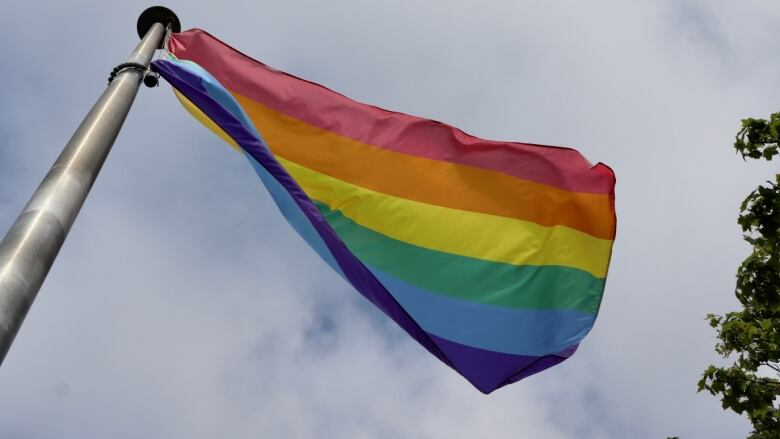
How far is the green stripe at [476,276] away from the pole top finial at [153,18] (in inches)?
123

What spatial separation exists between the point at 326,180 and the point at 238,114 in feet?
5.95

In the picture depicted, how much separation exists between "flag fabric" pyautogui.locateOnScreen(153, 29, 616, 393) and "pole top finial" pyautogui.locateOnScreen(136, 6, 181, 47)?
0.29 m

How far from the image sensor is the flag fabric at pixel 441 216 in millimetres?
9617

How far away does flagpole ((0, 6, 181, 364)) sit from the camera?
4793 mm

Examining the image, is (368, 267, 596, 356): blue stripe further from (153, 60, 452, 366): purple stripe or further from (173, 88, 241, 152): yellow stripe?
(173, 88, 241, 152): yellow stripe

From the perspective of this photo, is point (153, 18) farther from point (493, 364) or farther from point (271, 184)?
point (493, 364)

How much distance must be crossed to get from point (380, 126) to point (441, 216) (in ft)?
4.77

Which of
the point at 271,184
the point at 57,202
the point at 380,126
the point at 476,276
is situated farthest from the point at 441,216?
the point at 57,202

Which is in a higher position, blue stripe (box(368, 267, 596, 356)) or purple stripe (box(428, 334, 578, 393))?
blue stripe (box(368, 267, 596, 356))

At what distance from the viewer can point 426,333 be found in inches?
381

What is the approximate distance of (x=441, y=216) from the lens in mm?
10203

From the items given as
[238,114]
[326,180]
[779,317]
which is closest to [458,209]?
[326,180]

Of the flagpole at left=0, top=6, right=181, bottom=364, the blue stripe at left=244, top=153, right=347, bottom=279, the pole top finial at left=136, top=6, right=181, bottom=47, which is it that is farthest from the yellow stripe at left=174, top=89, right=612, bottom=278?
the flagpole at left=0, top=6, right=181, bottom=364

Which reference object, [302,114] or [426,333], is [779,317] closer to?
[426,333]
